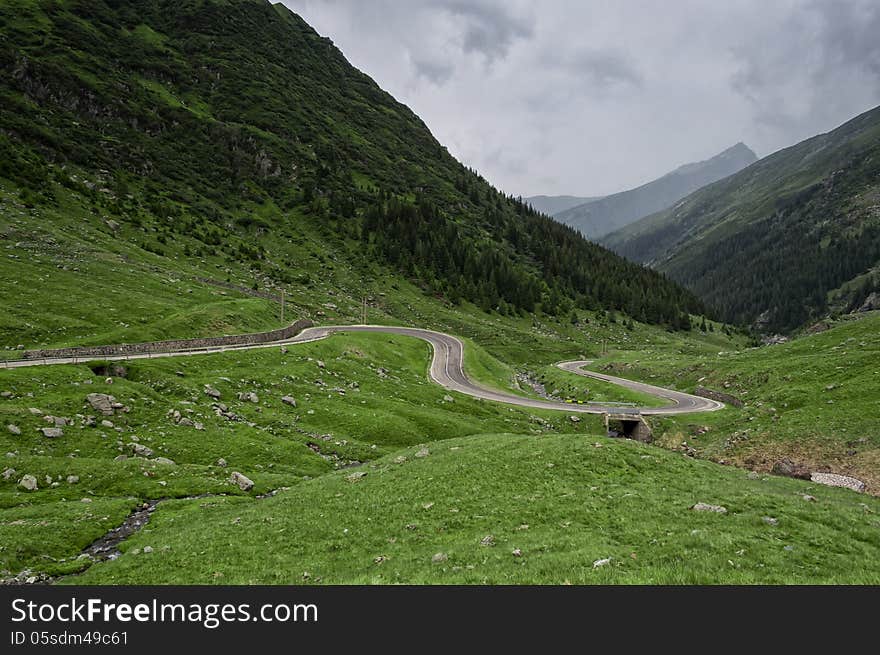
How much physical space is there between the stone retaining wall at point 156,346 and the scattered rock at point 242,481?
27.7 m

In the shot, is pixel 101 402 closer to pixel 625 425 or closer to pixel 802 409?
pixel 625 425

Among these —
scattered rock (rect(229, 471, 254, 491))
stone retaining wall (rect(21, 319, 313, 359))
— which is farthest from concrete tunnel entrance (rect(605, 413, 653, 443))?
stone retaining wall (rect(21, 319, 313, 359))

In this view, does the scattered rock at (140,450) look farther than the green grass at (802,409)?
No

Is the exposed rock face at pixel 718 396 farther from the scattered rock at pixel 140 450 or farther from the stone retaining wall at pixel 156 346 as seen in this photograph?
the stone retaining wall at pixel 156 346

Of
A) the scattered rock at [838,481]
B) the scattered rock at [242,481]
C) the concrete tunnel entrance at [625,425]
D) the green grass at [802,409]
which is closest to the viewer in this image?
the scattered rock at [838,481]

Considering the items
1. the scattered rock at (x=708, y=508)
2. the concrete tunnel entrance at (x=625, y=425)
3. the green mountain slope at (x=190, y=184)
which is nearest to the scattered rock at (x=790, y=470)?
the scattered rock at (x=708, y=508)

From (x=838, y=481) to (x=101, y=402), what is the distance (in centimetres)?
5019

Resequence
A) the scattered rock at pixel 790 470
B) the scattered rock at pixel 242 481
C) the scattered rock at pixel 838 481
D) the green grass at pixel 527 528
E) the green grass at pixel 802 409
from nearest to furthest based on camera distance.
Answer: the green grass at pixel 527 528, the scattered rock at pixel 838 481, the scattered rock at pixel 242 481, the scattered rock at pixel 790 470, the green grass at pixel 802 409

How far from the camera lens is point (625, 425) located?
2099 inches

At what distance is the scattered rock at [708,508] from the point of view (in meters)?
18.0

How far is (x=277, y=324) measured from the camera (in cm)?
8006

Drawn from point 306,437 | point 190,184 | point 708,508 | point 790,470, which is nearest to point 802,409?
point 790,470

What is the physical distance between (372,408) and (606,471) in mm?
28414
